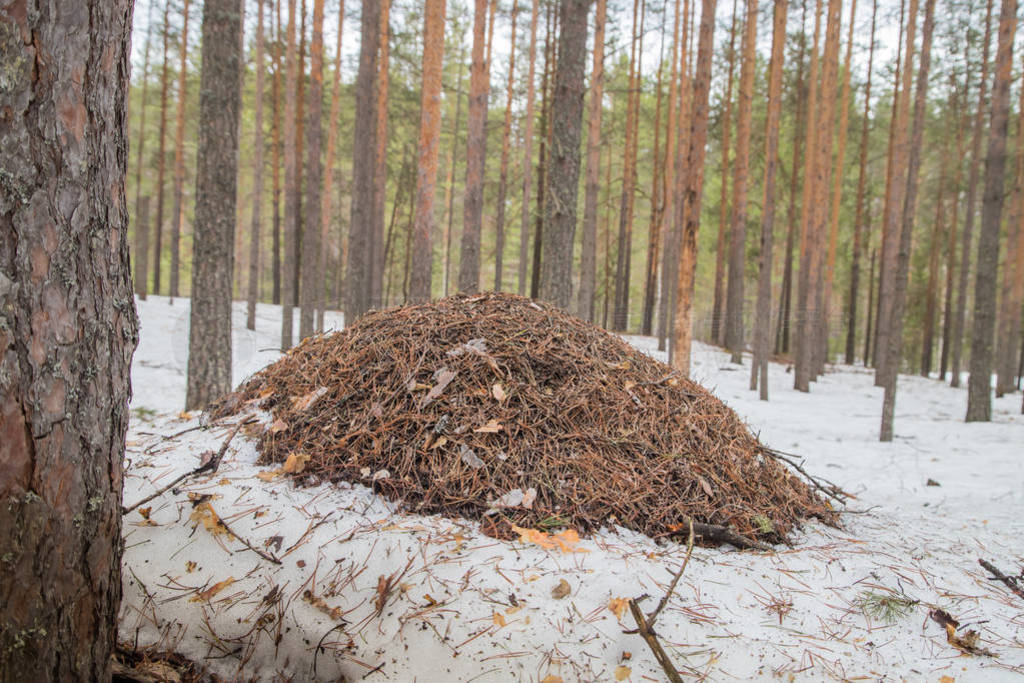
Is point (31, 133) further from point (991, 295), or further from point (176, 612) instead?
point (991, 295)

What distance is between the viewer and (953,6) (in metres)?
12.0

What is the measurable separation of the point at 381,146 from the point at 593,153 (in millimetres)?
4844

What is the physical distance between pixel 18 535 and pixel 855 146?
2260cm

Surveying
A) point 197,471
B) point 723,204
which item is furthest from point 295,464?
point 723,204

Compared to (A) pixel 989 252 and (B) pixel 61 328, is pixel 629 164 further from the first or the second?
(B) pixel 61 328

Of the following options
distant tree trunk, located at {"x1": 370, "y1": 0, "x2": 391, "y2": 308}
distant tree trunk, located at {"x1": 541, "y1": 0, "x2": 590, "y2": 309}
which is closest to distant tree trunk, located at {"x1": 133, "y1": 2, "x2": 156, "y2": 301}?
distant tree trunk, located at {"x1": 370, "y1": 0, "x2": 391, "y2": 308}

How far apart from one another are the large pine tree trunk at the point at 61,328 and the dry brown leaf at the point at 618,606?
160 centimetres

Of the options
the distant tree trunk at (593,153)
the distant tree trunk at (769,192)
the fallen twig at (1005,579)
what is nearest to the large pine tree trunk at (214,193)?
the fallen twig at (1005,579)

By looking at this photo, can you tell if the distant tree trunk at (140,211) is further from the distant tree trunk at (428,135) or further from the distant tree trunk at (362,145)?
the distant tree trunk at (428,135)

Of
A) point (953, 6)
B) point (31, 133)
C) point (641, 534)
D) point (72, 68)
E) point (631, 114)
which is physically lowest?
point (641, 534)

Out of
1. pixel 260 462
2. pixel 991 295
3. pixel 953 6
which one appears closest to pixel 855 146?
pixel 953 6

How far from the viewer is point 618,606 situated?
1931 mm

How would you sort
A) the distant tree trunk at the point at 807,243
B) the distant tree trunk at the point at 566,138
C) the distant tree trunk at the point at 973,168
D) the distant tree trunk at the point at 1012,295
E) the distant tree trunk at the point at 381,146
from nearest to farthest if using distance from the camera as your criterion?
the distant tree trunk at the point at 566,138, the distant tree trunk at the point at 807,243, the distant tree trunk at the point at 381,146, the distant tree trunk at the point at 973,168, the distant tree trunk at the point at 1012,295

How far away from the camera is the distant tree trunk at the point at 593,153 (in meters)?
10.5
